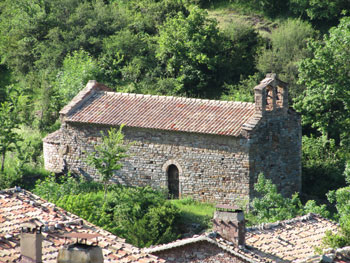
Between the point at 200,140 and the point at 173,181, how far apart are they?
7.62 feet

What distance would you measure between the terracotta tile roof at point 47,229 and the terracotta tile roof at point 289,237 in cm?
503

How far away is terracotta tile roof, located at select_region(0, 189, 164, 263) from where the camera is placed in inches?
851

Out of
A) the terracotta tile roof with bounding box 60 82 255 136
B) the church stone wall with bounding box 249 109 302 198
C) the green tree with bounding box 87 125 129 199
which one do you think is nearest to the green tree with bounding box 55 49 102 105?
the terracotta tile roof with bounding box 60 82 255 136

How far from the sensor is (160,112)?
36656 millimetres

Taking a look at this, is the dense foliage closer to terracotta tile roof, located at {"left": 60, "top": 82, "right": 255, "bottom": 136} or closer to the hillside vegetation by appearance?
terracotta tile roof, located at {"left": 60, "top": 82, "right": 255, "bottom": 136}

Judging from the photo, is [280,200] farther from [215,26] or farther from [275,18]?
[275,18]

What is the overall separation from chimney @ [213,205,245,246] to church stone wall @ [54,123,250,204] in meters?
9.43

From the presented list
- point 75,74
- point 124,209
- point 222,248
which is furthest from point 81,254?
point 75,74

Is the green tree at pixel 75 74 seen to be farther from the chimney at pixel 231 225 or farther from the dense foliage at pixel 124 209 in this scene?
the chimney at pixel 231 225

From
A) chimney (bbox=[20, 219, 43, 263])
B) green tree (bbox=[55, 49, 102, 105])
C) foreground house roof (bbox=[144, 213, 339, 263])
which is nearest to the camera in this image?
chimney (bbox=[20, 219, 43, 263])

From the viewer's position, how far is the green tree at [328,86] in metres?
40.0

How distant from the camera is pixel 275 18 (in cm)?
5447

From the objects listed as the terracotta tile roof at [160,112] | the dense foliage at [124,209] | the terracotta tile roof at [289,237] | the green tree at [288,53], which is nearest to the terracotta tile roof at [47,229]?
the terracotta tile roof at [289,237]

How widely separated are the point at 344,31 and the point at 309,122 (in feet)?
15.6
